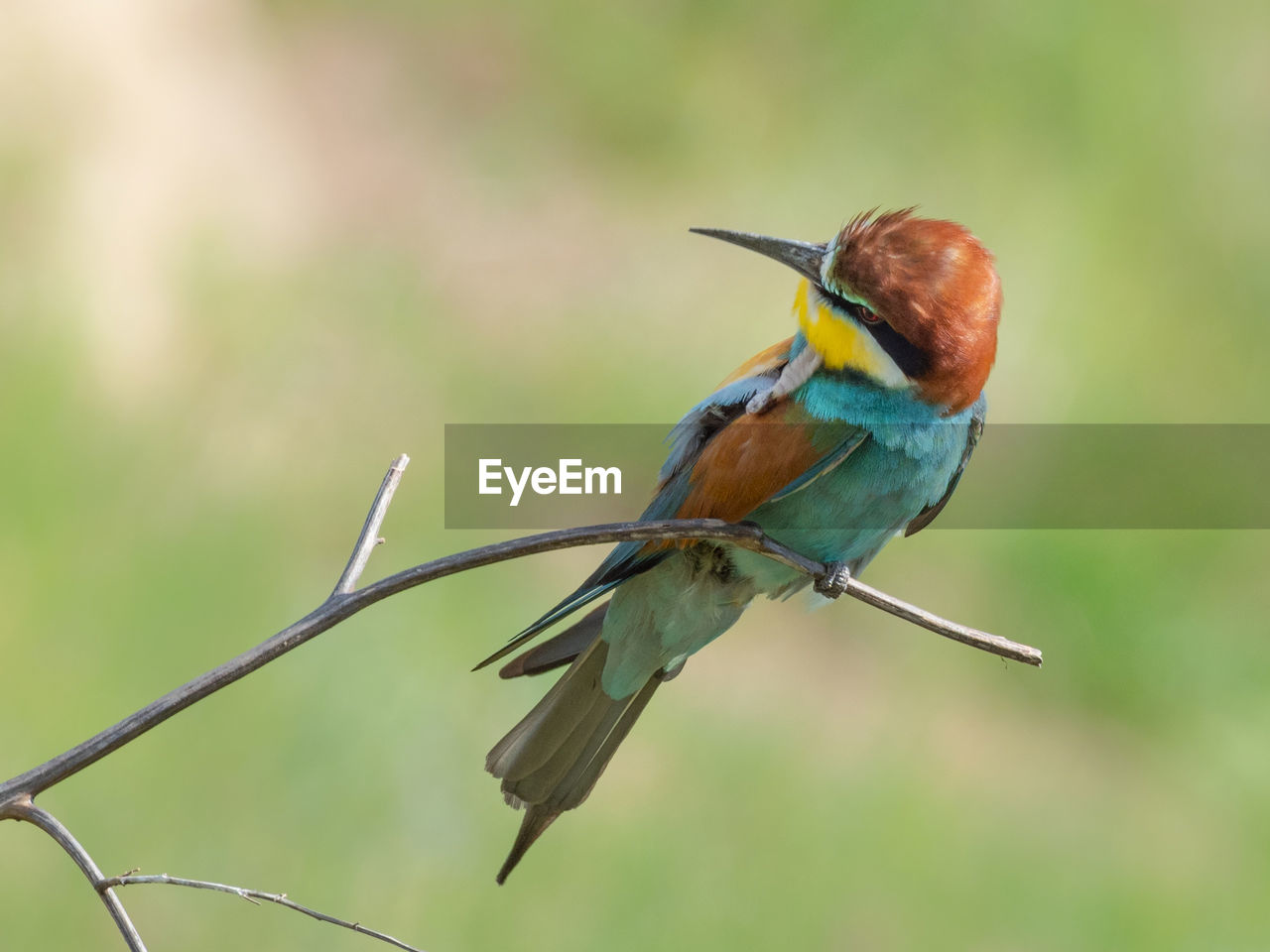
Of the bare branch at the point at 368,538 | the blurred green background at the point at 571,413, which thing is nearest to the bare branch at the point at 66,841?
the bare branch at the point at 368,538

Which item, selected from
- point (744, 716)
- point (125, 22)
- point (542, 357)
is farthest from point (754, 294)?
point (125, 22)

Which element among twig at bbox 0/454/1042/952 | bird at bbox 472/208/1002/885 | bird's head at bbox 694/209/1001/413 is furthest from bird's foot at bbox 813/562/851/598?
twig at bbox 0/454/1042/952

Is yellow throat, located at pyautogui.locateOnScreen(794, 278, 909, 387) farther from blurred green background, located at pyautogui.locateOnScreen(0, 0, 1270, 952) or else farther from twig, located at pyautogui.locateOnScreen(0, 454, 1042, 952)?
blurred green background, located at pyautogui.locateOnScreen(0, 0, 1270, 952)

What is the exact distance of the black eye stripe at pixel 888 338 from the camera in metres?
0.90

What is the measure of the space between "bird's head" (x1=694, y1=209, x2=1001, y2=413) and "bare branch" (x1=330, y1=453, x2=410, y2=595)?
27cm

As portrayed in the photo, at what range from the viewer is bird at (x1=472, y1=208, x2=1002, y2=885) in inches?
34.7

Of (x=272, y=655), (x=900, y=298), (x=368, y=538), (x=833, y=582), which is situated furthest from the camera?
(x=833, y=582)

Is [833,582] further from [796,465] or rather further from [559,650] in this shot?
[559,650]

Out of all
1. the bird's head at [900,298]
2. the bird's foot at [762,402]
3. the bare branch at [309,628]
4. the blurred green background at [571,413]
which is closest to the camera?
the bare branch at [309,628]

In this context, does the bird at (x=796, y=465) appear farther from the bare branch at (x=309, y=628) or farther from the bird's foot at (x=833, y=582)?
the bare branch at (x=309, y=628)

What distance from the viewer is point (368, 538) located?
0.69 meters

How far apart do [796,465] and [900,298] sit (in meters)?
0.15

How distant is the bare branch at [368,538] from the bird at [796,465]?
13cm

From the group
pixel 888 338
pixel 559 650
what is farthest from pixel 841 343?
pixel 559 650
